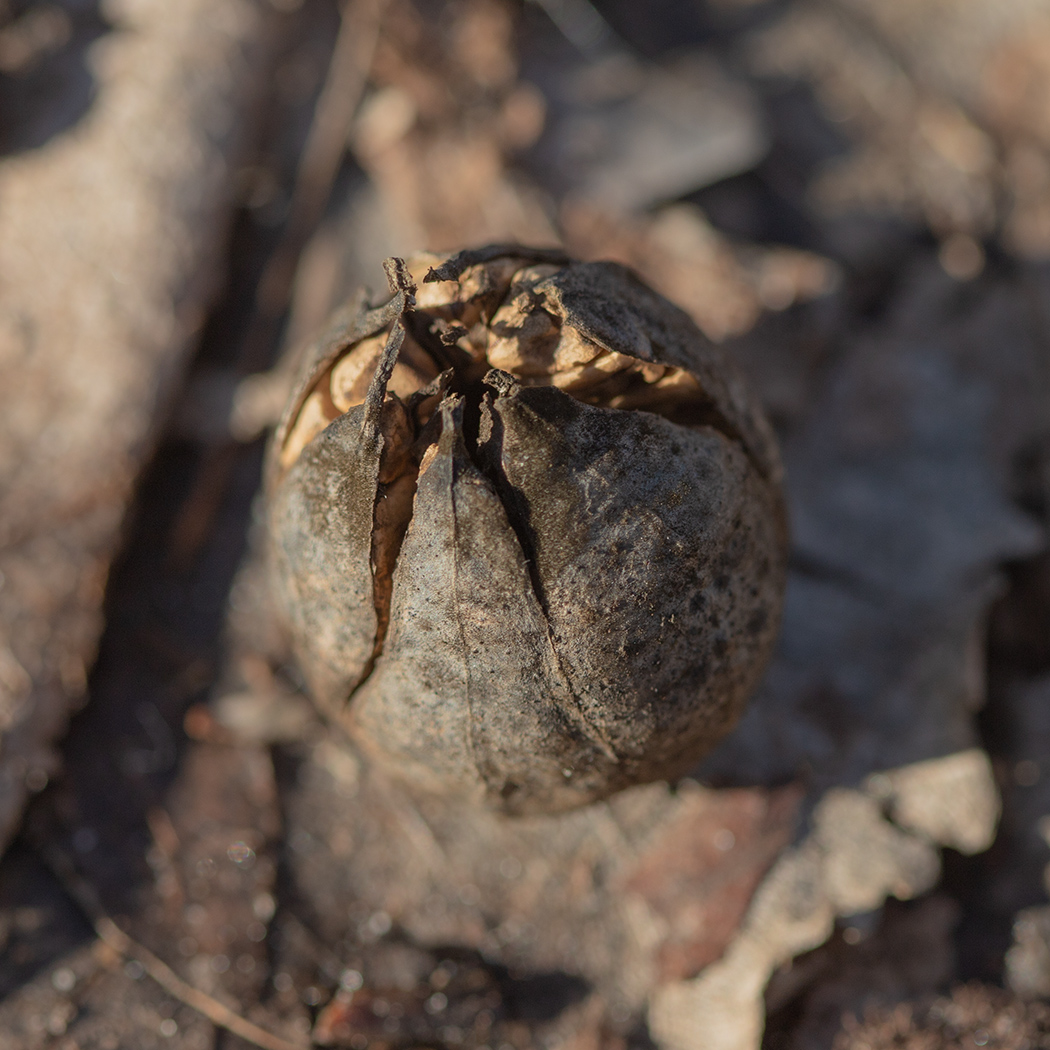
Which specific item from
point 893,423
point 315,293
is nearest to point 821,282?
point 893,423

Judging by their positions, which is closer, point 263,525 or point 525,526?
point 525,526

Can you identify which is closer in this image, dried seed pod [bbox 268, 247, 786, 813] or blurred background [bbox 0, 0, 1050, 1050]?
dried seed pod [bbox 268, 247, 786, 813]

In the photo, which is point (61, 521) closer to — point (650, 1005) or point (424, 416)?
point (424, 416)

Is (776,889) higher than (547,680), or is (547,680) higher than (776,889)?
(547,680)

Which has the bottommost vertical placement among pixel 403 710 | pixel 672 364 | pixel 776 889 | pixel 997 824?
pixel 997 824

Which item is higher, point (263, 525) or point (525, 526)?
point (525, 526)
